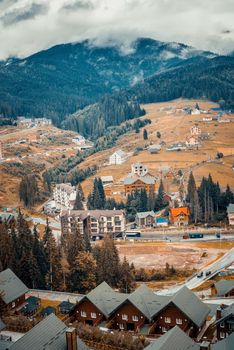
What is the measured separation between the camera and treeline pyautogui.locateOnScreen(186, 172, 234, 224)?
401 ft

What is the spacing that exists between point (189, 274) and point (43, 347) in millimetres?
→ 52281

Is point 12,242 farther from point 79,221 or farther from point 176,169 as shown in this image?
point 176,169

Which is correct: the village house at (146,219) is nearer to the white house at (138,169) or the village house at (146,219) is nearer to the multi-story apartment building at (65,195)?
the multi-story apartment building at (65,195)

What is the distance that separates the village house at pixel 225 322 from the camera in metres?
46.6

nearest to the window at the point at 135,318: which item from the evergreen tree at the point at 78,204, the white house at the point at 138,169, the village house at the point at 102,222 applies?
the village house at the point at 102,222

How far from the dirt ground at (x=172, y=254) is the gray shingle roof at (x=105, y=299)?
118 ft

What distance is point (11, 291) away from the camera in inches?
2437

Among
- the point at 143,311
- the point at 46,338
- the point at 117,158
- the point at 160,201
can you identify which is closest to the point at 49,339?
the point at 46,338

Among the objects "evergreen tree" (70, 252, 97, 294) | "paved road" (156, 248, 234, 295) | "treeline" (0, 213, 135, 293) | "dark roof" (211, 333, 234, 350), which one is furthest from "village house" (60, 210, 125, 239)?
"dark roof" (211, 333, 234, 350)

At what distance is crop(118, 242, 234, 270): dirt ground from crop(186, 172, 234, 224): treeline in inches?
653

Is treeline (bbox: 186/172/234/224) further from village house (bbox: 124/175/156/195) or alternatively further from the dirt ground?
village house (bbox: 124/175/156/195)

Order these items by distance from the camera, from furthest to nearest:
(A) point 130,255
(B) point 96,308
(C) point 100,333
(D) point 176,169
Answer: (D) point 176,169
(A) point 130,255
(B) point 96,308
(C) point 100,333

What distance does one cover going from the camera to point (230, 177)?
156 metres

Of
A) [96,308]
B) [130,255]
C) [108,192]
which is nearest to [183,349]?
[96,308]
